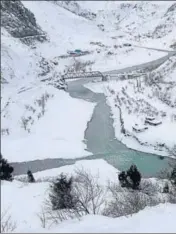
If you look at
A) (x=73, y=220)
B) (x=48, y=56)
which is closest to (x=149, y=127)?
(x=73, y=220)

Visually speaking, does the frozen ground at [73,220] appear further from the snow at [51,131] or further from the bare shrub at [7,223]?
the snow at [51,131]

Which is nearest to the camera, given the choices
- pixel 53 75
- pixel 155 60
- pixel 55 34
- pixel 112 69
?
pixel 53 75

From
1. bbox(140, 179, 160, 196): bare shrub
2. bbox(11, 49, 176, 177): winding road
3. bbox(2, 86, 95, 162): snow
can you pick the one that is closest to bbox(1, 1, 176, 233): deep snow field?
bbox(2, 86, 95, 162): snow

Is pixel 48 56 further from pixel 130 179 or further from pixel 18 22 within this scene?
pixel 130 179

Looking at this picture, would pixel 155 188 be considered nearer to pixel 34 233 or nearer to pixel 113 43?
pixel 34 233

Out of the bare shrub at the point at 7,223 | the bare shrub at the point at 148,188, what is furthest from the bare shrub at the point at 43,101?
the bare shrub at the point at 7,223

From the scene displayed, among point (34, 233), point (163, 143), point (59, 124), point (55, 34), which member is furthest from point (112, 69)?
point (34, 233)
